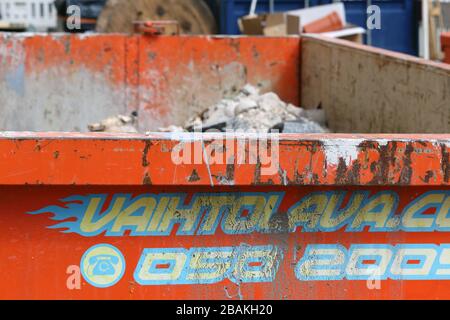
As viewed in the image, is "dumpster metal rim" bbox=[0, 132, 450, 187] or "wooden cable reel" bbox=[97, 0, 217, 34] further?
"wooden cable reel" bbox=[97, 0, 217, 34]

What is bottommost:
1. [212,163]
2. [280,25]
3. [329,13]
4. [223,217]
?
[223,217]

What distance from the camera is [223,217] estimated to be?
6.77 feet

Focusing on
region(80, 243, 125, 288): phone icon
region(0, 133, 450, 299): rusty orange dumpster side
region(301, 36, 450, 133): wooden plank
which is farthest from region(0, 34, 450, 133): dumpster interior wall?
region(80, 243, 125, 288): phone icon

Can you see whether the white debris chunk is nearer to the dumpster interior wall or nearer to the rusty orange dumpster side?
the dumpster interior wall

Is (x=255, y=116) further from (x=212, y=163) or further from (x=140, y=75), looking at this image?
(x=212, y=163)

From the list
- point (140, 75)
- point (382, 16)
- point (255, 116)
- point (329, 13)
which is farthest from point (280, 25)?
point (382, 16)

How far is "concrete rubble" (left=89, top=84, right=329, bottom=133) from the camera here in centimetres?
447

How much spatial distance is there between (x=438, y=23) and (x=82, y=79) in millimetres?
6426

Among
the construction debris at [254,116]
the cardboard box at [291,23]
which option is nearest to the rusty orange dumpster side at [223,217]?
the construction debris at [254,116]

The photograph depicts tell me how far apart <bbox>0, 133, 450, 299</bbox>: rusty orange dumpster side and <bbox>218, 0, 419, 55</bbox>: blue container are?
800cm

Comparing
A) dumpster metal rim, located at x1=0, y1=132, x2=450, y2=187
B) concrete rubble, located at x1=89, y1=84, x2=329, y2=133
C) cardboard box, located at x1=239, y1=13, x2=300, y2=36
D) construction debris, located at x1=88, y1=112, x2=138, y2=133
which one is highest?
cardboard box, located at x1=239, y1=13, x2=300, y2=36

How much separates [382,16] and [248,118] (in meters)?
5.78

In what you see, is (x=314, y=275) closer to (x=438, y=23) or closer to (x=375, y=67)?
(x=375, y=67)

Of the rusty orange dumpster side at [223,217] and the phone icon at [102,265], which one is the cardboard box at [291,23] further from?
the phone icon at [102,265]
